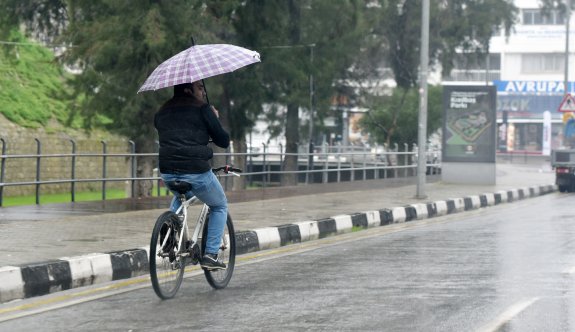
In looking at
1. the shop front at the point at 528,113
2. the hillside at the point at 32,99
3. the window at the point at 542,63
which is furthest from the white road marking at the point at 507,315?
the window at the point at 542,63

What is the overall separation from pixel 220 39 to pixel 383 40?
42.4 feet

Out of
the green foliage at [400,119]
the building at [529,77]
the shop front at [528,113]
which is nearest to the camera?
the green foliage at [400,119]

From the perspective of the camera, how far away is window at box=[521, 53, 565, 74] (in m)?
82.3

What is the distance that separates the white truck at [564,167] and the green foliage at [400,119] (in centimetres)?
1389

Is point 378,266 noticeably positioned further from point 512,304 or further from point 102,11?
point 102,11

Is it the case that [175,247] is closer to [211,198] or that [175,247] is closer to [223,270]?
[211,198]

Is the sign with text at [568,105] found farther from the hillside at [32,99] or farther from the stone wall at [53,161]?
the hillside at [32,99]

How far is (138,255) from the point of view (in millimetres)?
11648

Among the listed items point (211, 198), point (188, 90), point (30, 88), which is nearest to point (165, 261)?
point (211, 198)

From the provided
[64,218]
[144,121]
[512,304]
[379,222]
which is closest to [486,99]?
[144,121]

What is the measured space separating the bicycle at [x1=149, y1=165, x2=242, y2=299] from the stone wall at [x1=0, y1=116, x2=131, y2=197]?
23320mm

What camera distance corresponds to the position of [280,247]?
14.6 m

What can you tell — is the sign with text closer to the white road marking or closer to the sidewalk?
the sidewalk

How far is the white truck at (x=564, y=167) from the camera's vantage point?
104 feet
